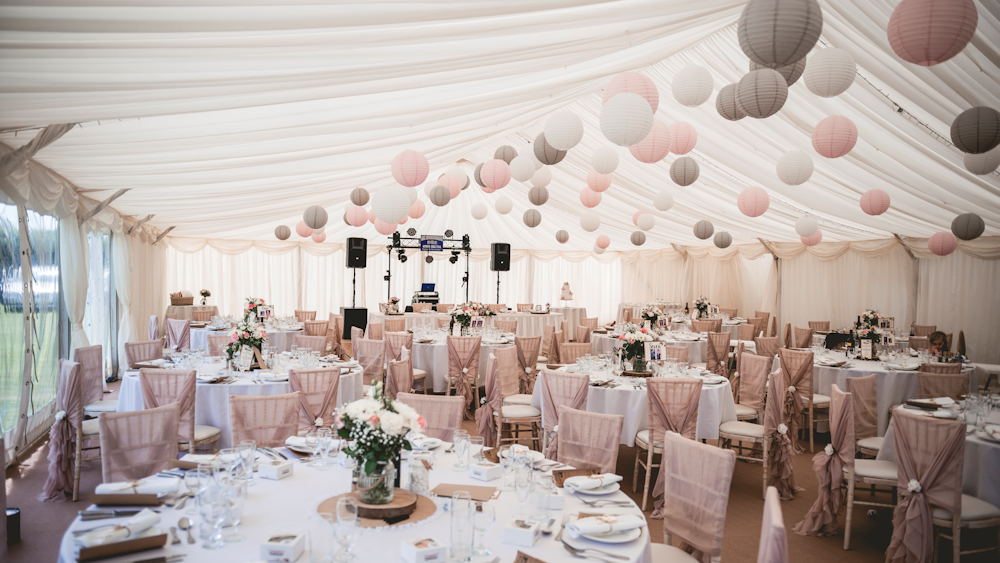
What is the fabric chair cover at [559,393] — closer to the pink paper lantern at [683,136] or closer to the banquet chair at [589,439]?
the banquet chair at [589,439]

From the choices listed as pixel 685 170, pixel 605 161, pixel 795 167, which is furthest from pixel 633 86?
pixel 795 167

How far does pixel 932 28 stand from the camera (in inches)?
109

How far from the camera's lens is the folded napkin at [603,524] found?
2104 millimetres

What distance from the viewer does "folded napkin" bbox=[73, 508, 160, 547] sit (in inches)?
73.1

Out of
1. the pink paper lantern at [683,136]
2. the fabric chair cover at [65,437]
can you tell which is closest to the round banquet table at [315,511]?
the fabric chair cover at [65,437]

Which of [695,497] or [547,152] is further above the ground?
[547,152]

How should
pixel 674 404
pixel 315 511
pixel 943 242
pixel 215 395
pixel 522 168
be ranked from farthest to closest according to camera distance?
pixel 943 242, pixel 522 168, pixel 215 395, pixel 674 404, pixel 315 511

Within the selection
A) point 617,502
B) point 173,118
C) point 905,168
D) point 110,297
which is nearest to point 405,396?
point 617,502

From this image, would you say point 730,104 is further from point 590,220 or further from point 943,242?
point 943,242

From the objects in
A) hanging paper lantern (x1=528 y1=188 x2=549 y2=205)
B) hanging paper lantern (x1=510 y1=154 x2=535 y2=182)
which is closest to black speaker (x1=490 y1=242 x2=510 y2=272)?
hanging paper lantern (x1=528 y1=188 x2=549 y2=205)

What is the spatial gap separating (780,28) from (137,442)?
4.05 metres

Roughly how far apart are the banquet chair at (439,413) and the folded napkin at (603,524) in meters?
1.72

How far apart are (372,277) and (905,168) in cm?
1372

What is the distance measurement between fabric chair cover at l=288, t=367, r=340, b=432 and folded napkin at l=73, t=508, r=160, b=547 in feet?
9.32
